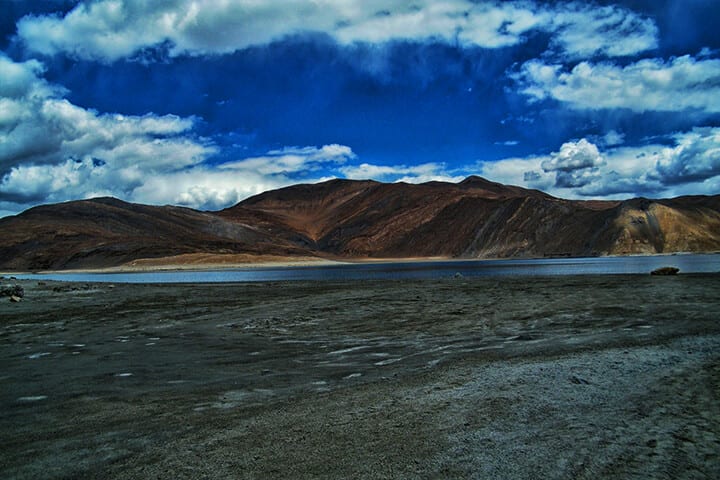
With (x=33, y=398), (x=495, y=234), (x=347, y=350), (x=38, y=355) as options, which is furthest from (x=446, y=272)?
(x=495, y=234)

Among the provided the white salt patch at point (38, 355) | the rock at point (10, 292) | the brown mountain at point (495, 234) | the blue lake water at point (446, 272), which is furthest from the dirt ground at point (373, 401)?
the brown mountain at point (495, 234)

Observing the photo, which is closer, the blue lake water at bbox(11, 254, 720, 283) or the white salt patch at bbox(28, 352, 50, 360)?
the white salt patch at bbox(28, 352, 50, 360)

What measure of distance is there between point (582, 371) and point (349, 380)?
418 centimetres

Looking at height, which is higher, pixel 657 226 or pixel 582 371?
pixel 657 226

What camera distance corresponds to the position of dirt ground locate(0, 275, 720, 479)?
5.14 metres

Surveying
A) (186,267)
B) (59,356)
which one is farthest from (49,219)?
(59,356)

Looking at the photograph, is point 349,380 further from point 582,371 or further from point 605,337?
point 605,337

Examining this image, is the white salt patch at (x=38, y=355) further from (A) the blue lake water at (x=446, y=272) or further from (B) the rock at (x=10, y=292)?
(A) the blue lake water at (x=446, y=272)

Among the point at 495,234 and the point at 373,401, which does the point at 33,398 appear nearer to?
the point at 373,401

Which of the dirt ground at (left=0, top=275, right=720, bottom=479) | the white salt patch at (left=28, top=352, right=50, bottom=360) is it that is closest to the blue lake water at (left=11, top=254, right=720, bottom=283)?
the dirt ground at (left=0, top=275, right=720, bottom=479)

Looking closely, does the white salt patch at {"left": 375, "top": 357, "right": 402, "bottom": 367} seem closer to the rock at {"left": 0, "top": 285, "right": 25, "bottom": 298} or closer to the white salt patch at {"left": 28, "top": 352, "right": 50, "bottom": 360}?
the white salt patch at {"left": 28, "top": 352, "right": 50, "bottom": 360}

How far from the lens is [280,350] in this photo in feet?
41.6

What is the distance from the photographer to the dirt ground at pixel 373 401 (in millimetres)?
5141

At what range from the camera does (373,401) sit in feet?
24.2
